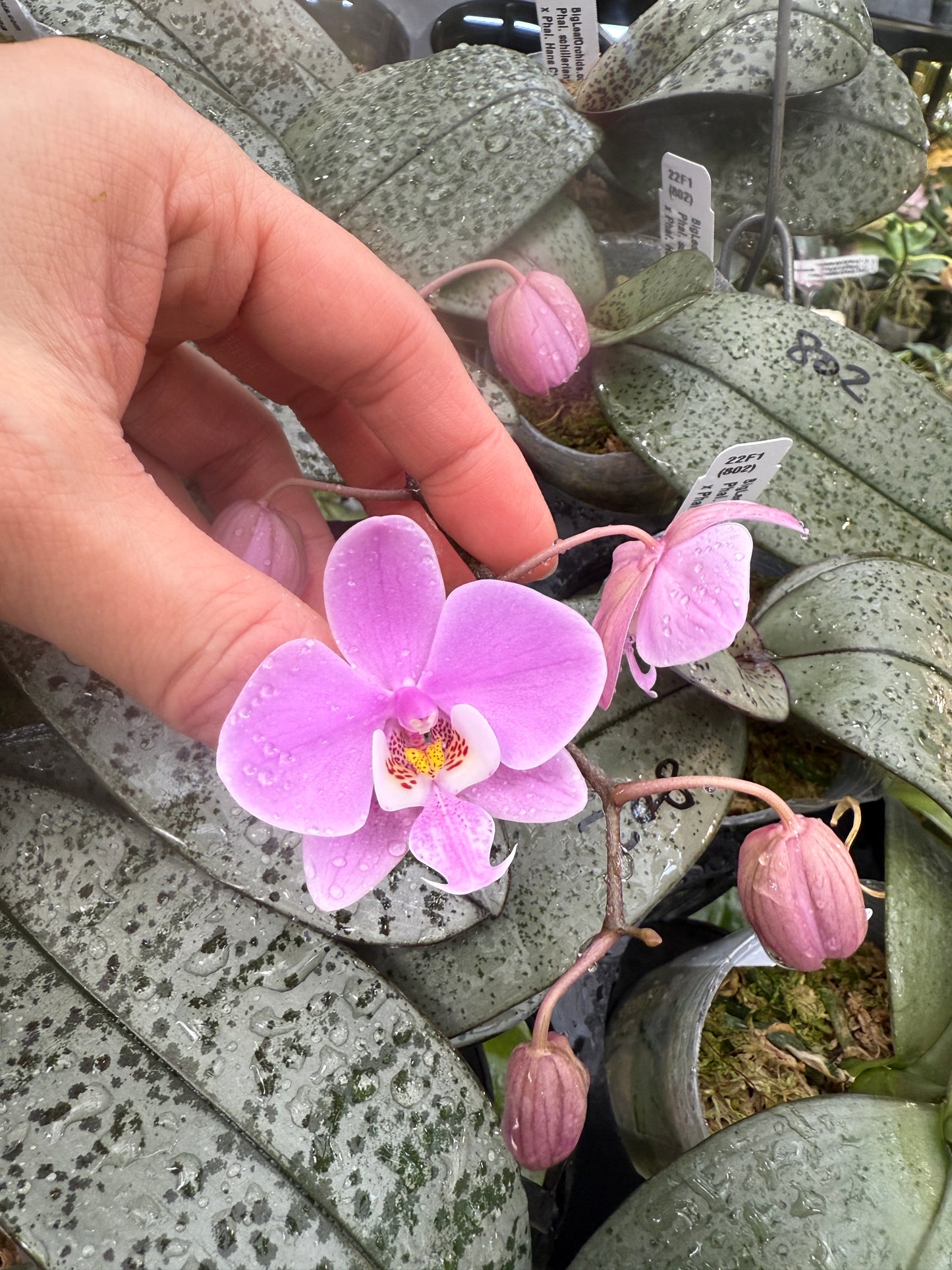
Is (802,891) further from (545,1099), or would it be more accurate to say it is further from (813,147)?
(813,147)

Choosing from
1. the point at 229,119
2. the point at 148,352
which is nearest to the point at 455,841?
the point at 148,352

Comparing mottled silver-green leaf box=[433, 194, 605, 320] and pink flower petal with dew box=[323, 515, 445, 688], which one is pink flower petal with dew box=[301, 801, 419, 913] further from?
mottled silver-green leaf box=[433, 194, 605, 320]

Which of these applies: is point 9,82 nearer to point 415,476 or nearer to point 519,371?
point 415,476

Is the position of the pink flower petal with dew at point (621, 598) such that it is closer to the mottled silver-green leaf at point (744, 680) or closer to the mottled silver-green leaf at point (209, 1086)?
the mottled silver-green leaf at point (744, 680)

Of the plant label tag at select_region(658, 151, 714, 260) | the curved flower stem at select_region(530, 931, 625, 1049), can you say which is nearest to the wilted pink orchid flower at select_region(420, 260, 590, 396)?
the plant label tag at select_region(658, 151, 714, 260)

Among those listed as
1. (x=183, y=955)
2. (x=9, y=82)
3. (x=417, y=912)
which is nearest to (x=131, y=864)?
(x=183, y=955)
